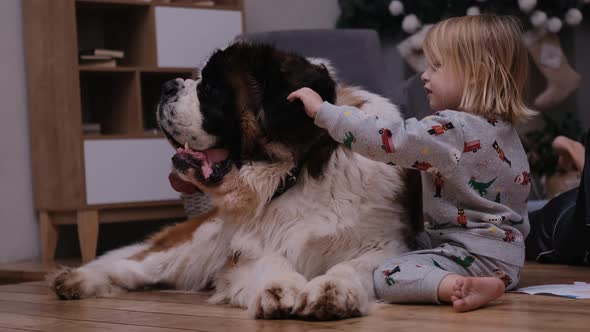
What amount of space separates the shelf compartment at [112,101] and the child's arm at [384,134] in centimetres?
219

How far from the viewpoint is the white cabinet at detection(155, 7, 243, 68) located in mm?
3762

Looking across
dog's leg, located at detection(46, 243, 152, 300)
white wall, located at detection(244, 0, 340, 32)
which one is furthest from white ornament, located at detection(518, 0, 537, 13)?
dog's leg, located at detection(46, 243, 152, 300)

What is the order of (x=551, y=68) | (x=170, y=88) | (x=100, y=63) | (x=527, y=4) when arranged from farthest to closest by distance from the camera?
(x=551, y=68) → (x=527, y=4) → (x=100, y=63) → (x=170, y=88)

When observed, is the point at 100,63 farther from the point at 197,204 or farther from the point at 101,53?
the point at 197,204

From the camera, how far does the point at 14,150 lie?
3.76 metres

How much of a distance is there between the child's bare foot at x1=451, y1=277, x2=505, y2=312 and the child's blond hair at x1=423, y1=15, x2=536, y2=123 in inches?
14.5

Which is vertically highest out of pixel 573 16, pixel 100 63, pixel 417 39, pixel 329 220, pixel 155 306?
pixel 573 16

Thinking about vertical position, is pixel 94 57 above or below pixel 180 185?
above

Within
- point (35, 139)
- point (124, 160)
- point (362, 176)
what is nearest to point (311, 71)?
point (362, 176)

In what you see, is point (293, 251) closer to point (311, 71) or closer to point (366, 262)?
point (366, 262)

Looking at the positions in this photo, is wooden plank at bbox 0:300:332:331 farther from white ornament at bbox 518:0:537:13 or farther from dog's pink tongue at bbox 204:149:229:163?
white ornament at bbox 518:0:537:13

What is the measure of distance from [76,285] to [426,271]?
90 centimetres

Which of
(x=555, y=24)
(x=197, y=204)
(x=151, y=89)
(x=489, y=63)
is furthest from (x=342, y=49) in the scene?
(x=555, y=24)

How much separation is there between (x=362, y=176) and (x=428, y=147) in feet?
0.71
